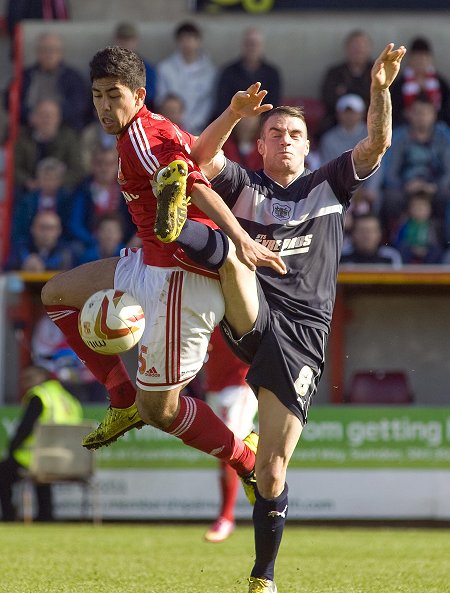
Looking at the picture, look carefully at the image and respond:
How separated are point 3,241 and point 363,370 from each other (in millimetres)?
4538

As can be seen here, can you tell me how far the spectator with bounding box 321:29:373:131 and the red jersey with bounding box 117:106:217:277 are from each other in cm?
855

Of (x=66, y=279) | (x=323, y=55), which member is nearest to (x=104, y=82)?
(x=66, y=279)

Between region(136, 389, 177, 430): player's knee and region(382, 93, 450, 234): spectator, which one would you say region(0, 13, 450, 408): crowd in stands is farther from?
region(136, 389, 177, 430): player's knee

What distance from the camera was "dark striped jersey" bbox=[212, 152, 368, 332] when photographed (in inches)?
257

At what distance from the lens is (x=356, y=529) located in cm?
1316

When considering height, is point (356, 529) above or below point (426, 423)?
below

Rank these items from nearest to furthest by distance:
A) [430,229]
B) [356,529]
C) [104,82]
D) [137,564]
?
[104,82]
[137,564]
[356,529]
[430,229]

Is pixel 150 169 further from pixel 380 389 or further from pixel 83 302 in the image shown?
pixel 380 389

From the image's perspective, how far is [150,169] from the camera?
246 inches

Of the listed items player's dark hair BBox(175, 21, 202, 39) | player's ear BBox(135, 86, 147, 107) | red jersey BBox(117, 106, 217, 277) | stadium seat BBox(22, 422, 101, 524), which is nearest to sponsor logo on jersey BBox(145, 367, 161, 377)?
red jersey BBox(117, 106, 217, 277)

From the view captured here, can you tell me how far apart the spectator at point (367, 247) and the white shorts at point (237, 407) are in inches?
178

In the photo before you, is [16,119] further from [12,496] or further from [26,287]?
[12,496]

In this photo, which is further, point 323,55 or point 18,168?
point 323,55

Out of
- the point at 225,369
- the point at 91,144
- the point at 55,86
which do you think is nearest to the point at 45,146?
the point at 91,144
